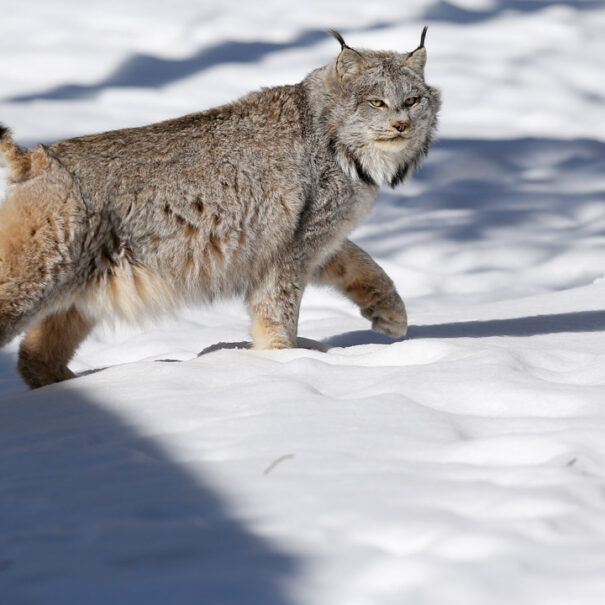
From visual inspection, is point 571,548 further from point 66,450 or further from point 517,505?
point 66,450

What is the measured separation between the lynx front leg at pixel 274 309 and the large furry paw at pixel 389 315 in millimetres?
528

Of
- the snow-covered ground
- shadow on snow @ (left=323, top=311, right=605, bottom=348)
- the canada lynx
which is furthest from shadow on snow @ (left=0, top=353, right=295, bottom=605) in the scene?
shadow on snow @ (left=323, top=311, right=605, bottom=348)

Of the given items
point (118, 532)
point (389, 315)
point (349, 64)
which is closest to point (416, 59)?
point (349, 64)

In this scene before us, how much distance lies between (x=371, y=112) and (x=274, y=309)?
3.18ft

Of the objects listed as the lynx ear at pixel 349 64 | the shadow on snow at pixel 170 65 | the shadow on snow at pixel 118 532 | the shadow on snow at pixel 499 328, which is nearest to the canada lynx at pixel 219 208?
the lynx ear at pixel 349 64

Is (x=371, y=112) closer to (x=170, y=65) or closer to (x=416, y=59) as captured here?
(x=416, y=59)

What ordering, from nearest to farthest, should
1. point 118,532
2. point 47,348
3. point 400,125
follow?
point 118,532 < point 47,348 < point 400,125

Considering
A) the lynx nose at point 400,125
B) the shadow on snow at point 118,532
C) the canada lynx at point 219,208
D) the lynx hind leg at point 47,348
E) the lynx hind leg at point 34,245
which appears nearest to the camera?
the shadow on snow at point 118,532

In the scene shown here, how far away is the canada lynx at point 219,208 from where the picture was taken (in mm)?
3432

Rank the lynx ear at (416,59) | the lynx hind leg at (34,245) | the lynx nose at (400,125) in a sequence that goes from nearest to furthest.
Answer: the lynx hind leg at (34,245) → the lynx nose at (400,125) → the lynx ear at (416,59)

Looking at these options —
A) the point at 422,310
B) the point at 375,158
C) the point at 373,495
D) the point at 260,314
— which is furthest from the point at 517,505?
the point at 422,310

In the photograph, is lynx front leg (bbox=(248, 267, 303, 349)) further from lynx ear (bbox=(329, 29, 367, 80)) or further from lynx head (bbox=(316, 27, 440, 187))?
lynx ear (bbox=(329, 29, 367, 80))

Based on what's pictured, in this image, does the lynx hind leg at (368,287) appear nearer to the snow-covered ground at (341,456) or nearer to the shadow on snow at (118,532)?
the snow-covered ground at (341,456)

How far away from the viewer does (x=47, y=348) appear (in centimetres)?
393
